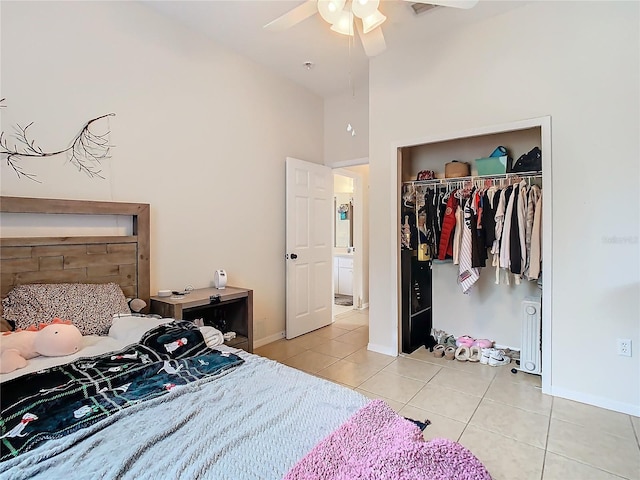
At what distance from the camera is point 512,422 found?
2.27 m

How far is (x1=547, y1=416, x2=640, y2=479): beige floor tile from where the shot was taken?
184 cm

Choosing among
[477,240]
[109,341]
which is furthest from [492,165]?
[109,341]

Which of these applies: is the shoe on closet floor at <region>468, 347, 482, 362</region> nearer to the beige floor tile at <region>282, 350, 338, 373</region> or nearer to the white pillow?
the beige floor tile at <region>282, 350, 338, 373</region>

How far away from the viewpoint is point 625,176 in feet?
7.78

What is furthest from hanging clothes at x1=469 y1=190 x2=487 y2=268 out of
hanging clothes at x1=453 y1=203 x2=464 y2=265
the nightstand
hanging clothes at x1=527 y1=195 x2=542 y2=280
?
the nightstand

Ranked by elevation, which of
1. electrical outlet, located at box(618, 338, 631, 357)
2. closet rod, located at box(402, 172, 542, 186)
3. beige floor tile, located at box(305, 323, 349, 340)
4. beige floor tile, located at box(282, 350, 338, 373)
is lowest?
beige floor tile, located at box(282, 350, 338, 373)

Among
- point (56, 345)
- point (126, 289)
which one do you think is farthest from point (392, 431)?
point (126, 289)

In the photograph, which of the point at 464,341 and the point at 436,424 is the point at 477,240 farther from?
the point at 436,424

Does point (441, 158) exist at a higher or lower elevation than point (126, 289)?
higher

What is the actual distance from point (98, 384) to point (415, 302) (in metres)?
2.93

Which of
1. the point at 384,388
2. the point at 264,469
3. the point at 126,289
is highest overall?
the point at 126,289

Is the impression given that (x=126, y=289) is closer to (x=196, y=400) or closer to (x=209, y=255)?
(x=209, y=255)

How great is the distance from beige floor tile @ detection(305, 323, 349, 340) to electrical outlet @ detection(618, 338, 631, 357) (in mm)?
2600

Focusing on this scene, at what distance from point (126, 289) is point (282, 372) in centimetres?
167
